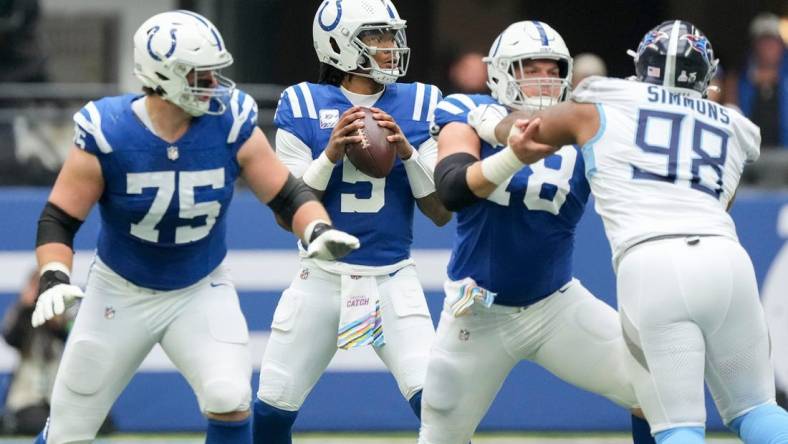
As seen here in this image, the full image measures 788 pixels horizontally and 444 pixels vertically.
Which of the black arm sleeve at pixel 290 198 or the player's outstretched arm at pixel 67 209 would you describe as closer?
the player's outstretched arm at pixel 67 209

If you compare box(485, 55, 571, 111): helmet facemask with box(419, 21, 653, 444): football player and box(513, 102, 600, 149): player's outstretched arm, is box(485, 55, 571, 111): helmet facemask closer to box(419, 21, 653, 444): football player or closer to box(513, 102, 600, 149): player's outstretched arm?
box(419, 21, 653, 444): football player

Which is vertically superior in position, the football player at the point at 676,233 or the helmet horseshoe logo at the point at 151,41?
the helmet horseshoe logo at the point at 151,41

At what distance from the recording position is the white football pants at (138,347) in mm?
5230

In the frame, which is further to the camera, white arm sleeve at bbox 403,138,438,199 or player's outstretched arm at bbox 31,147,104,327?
white arm sleeve at bbox 403,138,438,199

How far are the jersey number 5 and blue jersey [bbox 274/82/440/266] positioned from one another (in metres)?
0.51

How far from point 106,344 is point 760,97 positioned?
191 inches

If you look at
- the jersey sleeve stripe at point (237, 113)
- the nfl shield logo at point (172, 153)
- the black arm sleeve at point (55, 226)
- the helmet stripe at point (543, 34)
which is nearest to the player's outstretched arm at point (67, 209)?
the black arm sleeve at point (55, 226)

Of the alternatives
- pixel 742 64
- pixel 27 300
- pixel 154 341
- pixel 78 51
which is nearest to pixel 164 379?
pixel 27 300

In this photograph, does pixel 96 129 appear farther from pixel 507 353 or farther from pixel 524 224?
pixel 507 353

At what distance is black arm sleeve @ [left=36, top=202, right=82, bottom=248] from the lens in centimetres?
519

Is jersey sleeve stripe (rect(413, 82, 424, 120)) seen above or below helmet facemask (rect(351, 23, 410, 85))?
below

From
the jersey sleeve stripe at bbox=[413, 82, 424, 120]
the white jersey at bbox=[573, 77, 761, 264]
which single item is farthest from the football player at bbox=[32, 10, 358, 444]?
the white jersey at bbox=[573, 77, 761, 264]

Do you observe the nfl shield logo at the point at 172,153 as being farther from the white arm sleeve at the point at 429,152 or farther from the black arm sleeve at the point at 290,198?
the white arm sleeve at the point at 429,152

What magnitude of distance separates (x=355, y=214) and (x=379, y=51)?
600 millimetres
